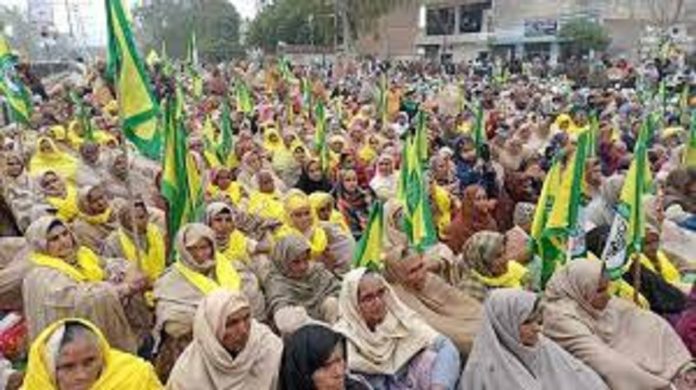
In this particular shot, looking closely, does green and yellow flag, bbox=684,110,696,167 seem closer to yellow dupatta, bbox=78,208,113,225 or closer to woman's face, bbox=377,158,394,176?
woman's face, bbox=377,158,394,176

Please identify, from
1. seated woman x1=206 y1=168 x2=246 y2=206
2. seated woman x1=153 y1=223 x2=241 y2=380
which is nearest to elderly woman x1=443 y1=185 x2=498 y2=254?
seated woman x1=206 y1=168 x2=246 y2=206

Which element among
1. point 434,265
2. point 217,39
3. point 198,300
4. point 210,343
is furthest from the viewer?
point 217,39

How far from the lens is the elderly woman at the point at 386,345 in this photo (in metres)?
3.39

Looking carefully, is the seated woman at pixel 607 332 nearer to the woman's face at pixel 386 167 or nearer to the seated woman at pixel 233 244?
the seated woman at pixel 233 244

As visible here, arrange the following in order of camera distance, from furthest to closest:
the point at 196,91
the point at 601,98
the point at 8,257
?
the point at 196,91, the point at 601,98, the point at 8,257

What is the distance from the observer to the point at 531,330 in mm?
3254

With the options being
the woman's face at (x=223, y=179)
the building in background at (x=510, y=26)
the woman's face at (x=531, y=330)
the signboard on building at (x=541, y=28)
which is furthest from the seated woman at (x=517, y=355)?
the signboard on building at (x=541, y=28)

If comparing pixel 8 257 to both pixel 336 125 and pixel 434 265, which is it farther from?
pixel 336 125

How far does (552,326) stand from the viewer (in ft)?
11.8

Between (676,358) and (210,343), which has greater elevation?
(210,343)

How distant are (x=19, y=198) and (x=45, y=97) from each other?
8156 mm

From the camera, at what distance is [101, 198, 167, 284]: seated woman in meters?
4.89

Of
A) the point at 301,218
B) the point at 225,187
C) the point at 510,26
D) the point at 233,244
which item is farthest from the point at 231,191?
the point at 510,26

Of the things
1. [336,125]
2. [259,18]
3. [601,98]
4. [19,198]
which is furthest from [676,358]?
[259,18]
